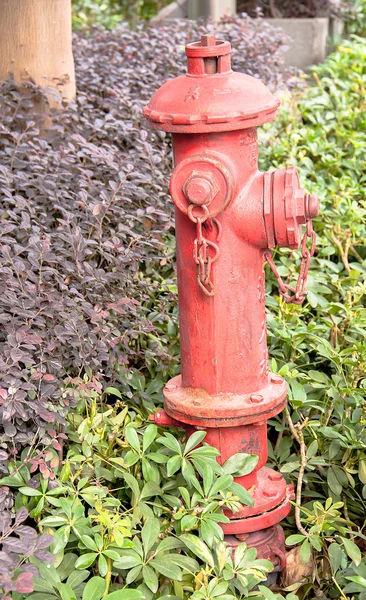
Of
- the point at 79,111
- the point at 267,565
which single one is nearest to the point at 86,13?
the point at 79,111

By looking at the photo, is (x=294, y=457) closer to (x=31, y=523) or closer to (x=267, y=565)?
(x=267, y=565)

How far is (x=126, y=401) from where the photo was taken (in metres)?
2.86

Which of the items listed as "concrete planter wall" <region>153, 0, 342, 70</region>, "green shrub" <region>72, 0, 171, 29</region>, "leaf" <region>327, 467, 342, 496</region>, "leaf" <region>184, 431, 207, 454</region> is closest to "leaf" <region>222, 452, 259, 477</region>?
"leaf" <region>184, 431, 207, 454</region>

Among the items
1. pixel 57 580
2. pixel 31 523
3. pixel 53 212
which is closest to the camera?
pixel 57 580

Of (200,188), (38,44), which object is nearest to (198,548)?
(200,188)

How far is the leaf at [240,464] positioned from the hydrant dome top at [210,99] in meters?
0.88

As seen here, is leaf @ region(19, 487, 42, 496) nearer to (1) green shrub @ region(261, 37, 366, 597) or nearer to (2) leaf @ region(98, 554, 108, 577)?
(2) leaf @ region(98, 554, 108, 577)

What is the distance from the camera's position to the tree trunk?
3857 mm

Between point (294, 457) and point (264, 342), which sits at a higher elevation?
point (264, 342)

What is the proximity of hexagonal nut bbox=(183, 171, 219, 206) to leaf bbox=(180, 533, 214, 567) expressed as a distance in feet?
2.74

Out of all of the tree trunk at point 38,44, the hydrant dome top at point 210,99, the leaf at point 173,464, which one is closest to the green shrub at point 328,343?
the leaf at point 173,464

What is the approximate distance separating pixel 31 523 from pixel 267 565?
65cm

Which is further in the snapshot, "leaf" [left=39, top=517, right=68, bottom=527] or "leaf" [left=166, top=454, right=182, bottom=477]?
"leaf" [left=166, top=454, right=182, bottom=477]

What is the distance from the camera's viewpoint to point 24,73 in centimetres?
393
